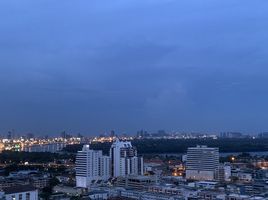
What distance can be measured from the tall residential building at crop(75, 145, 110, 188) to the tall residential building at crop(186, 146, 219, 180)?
152 inches

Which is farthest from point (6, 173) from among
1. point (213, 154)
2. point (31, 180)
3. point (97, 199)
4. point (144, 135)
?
point (144, 135)

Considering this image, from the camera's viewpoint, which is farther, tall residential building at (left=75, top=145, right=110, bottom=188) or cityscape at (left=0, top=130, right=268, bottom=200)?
tall residential building at (left=75, top=145, right=110, bottom=188)

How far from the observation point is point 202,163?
1684 cm

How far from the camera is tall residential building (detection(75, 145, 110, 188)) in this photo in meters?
14.6

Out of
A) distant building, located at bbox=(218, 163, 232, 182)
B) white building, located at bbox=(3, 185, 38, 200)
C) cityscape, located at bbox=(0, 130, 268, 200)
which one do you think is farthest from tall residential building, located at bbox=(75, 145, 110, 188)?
white building, located at bbox=(3, 185, 38, 200)

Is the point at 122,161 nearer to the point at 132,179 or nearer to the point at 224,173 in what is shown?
the point at 132,179

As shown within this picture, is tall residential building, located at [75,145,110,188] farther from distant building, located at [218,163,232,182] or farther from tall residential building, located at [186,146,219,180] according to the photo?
distant building, located at [218,163,232,182]

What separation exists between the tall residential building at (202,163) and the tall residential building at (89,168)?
3869 millimetres

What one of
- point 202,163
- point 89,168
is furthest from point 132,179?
point 202,163

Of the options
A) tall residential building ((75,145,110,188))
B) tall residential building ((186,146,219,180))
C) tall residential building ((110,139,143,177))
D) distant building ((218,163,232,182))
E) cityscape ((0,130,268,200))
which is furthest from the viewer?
tall residential building ((186,146,219,180))

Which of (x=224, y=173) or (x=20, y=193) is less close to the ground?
(x=20, y=193)

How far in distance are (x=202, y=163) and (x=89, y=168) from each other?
4847 millimetres

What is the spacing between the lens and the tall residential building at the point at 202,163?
16.5 m

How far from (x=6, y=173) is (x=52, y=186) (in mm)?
Answer: 4465
